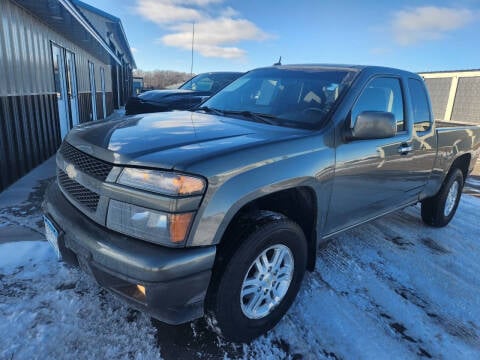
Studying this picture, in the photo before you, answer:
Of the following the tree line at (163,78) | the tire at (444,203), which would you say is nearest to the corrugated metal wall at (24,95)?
the tire at (444,203)

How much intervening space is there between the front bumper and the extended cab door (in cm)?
127

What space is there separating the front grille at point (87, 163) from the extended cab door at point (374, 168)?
159cm

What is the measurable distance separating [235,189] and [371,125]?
1.27 metres

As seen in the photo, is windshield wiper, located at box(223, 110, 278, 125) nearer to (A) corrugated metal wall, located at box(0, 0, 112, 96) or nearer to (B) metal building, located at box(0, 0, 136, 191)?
(B) metal building, located at box(0, 0, 136, 191)

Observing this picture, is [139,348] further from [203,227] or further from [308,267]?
[308,267]

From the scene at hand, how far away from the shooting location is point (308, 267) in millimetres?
2805

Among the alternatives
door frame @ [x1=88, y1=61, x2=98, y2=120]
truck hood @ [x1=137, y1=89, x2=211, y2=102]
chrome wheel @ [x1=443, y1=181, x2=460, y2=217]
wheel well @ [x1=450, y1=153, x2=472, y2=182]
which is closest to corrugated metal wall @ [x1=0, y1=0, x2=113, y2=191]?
truck hood @ [x1=137, y1=89, x2=211, y2=102]

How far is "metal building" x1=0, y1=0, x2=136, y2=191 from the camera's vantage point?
5.34 metres

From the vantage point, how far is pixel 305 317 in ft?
8.68

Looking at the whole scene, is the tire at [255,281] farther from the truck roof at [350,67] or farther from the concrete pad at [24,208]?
the concrete pad at [24,208]

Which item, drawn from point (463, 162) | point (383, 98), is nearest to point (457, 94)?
point (463, 162)

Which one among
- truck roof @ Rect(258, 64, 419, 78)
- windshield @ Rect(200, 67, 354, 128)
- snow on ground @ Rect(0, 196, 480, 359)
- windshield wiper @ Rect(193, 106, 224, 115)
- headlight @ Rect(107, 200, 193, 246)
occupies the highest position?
truck roof @ Rect(258, 64, 419, 78)

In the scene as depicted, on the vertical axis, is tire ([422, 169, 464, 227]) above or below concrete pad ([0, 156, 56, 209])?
above

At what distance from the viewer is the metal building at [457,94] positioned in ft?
68.7
